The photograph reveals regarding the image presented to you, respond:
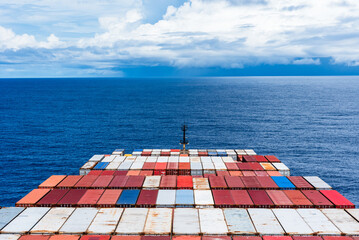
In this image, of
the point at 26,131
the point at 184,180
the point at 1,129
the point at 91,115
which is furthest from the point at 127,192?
the point at 91,115

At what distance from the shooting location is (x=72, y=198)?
34688 mm

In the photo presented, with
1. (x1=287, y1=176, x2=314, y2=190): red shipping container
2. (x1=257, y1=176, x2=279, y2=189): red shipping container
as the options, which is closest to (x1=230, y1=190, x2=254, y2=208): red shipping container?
(x1=257, y1=176, x2=279, y2=189): red shipping container

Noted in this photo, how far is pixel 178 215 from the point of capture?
30.2 metres

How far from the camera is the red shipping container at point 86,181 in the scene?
3931 centimetres

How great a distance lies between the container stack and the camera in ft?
88.5

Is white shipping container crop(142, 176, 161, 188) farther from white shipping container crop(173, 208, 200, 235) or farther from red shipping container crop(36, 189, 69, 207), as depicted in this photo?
red shipping container crop(36, 189, 69, 207)

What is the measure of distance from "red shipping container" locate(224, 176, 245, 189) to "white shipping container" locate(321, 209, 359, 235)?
35.7ft

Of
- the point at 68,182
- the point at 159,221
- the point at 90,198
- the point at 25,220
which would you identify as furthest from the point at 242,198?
the point at 68,182

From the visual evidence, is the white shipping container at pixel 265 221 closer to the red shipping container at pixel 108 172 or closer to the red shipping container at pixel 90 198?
the red shipping container at pixel 90 198

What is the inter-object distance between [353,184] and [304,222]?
41811mm

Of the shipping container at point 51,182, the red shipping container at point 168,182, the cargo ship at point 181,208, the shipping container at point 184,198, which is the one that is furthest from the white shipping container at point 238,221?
the shipping container at point 51,182

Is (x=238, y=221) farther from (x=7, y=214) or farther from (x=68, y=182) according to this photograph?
(x=68, y=182)

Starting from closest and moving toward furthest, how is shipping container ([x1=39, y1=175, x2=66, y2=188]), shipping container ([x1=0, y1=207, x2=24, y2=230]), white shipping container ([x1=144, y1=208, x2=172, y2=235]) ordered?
white shipping container ([x1=144, y1=208, x2=172, y2=235]), shipping container ([x1=0, y1=207, x2=24, y2=230]), shipping container ([x1=39, y1=175, x2=66, y2=188])

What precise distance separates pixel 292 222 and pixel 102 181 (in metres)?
26.4
